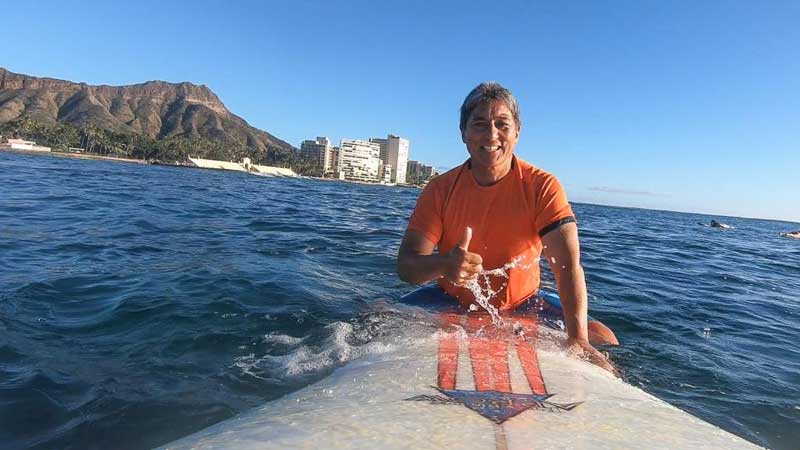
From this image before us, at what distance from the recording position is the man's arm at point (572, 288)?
11.5ft

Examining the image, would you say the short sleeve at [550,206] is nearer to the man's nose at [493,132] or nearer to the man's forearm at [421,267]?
the man's nose at [493,132]

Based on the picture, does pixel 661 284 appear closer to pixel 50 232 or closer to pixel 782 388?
pixel 782 388

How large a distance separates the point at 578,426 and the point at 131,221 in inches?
450

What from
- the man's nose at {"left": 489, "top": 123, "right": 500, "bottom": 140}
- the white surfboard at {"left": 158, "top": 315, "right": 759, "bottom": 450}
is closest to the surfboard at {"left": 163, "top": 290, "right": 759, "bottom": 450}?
the white surfboard at {"left": 158, "top": 315, "right": 759, "bottom": 450}

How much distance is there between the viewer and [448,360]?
2912 millimetres

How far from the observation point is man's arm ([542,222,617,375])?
11.5 ft

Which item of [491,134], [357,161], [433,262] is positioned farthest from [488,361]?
[357,161]

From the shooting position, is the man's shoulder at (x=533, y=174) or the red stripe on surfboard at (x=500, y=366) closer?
the red stripe on surfboard at (x=500, y=366)

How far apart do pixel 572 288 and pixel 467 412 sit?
1830mm

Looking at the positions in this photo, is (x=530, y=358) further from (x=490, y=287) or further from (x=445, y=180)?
(x=445, y=180)

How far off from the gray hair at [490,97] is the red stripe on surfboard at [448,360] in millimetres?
1733

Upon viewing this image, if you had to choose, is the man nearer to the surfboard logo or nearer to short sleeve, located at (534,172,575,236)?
short sleeve, located at (534,172,575,236)

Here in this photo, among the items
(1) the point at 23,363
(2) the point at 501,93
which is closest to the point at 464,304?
(2) the point at 501,93

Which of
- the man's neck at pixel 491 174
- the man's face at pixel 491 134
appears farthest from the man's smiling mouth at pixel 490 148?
the man's neck at pixel 491 174
